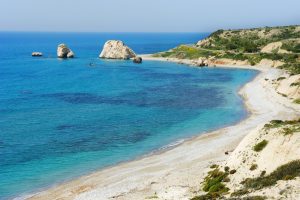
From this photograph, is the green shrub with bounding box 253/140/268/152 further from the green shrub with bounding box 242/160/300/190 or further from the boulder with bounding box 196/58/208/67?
the boulder with bounding box 196/58/208/67

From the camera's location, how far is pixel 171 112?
280ft

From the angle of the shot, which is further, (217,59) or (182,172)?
(217,59)

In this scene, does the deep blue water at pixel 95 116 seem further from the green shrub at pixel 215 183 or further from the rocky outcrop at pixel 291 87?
the green shrub at pixel 215 183

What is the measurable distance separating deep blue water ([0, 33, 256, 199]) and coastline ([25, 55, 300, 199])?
2878 mm

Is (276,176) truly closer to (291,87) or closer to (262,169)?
(262,169)

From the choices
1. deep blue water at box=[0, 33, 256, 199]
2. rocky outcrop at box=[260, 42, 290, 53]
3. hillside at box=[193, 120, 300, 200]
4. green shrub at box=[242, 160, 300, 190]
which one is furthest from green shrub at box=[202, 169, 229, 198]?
rocky outcrop at box=[260, 42, 290, 53]

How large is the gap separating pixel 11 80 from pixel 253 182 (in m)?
115

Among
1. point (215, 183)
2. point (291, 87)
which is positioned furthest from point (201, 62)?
point (215, 183)

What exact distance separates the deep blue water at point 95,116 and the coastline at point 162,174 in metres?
2.88

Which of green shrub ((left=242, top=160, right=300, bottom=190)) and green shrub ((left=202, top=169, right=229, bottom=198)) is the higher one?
green shrub ((left=242, top=160, right=300, bottom=190))

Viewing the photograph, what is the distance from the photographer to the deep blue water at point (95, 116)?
178 ft

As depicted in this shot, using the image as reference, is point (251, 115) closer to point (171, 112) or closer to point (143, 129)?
point (171, 112)

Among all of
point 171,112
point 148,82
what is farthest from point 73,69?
point 171,112

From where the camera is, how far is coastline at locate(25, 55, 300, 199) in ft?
142
